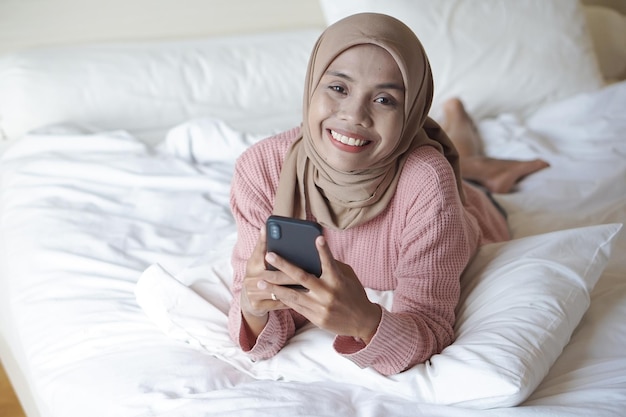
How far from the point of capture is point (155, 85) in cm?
202

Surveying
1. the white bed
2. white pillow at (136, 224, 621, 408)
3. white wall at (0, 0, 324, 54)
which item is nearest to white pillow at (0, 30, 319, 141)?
the white bed

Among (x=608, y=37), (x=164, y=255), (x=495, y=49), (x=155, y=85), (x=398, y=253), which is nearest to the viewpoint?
(x=398, y=253)

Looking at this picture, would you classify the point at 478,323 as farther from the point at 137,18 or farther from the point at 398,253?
the point at 137,18

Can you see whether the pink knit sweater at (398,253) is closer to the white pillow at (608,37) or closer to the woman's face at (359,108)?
Answer: the woman's face at (359,108)

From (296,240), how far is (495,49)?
152cm

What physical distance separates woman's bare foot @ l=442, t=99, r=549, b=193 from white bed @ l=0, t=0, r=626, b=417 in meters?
0.04

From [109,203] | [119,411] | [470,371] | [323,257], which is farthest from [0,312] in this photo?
[470,371]

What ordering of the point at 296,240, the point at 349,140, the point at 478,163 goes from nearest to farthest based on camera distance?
the point at 296,240 < the point at 349,140 < the point at 478,163

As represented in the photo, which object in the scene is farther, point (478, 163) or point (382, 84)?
point (478, 163)

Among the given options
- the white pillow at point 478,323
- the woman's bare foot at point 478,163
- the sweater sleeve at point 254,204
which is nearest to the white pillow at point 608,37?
the woman's bare foot at point 478,163

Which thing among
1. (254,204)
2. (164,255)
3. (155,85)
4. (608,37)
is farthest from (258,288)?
(608,37)

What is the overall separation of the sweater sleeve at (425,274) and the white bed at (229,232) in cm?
4

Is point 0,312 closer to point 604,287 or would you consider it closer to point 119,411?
point 119,411

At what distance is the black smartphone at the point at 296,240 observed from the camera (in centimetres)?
92
